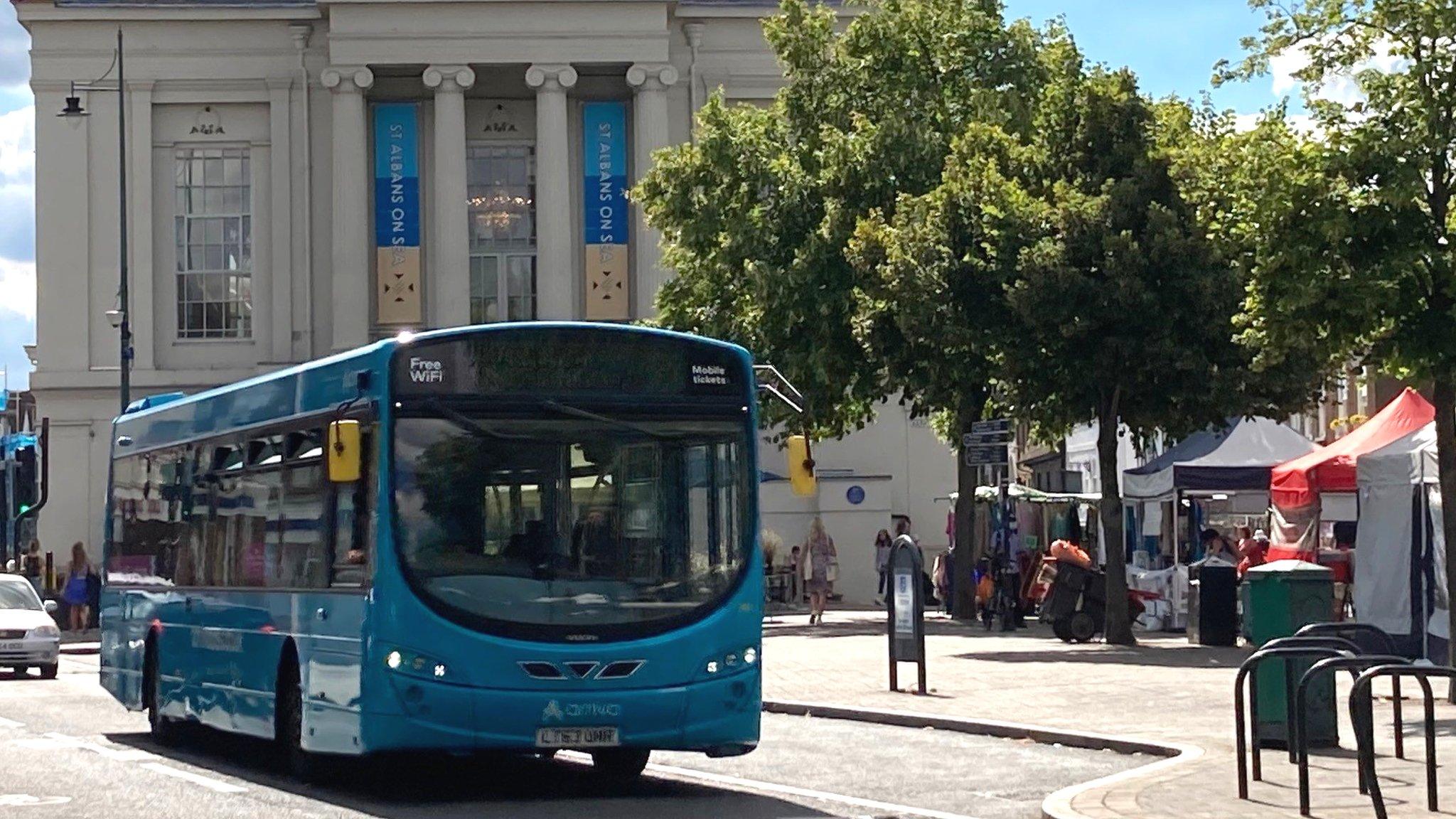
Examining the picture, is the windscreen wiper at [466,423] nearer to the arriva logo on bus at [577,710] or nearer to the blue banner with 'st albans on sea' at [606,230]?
the arriva logo on bus at [577,710]

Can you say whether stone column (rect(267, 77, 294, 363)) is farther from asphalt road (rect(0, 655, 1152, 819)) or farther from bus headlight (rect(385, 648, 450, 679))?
bus headlight (rect(385, 648, 450, 679))

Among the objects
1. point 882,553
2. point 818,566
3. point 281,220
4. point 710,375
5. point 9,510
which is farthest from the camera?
point 281,220

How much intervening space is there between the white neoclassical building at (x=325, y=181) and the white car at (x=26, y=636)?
3006 centimetres

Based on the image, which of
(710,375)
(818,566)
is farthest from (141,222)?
(710,375)

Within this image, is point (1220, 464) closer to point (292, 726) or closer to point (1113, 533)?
point (1113, 533)

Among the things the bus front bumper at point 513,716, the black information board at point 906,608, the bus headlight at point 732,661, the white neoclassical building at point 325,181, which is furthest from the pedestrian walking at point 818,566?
the bus front bumper at point 513,716

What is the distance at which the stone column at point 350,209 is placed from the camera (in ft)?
211

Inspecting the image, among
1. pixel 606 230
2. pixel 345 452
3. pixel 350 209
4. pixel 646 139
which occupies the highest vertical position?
pixel 646 139

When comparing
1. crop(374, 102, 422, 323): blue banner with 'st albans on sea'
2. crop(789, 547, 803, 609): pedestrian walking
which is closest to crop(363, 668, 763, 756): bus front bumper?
crop(789, 547, 803, 609): pedestrian walking

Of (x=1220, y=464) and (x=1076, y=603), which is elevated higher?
(x=1220, y=464)

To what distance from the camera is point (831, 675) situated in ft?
89.1

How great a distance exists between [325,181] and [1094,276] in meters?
39.4

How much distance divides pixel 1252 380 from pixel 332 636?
55.0ft

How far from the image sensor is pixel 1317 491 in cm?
3092
